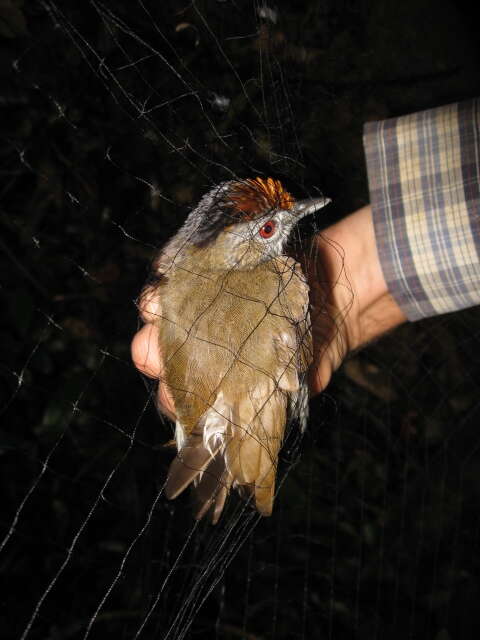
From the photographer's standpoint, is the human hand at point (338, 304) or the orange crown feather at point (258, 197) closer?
the orange crown feather at point (258, 197)

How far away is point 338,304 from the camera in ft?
3.90

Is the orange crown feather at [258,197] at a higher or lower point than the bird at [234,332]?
higher

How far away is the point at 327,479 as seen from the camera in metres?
1.57

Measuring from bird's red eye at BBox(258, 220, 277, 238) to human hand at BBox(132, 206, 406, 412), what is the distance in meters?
0.08

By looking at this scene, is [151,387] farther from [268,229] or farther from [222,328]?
[268,229]

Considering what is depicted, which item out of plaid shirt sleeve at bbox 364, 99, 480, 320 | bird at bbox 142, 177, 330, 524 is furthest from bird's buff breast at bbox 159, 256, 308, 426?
plaid shirt sleeve at bbox 364, 99, 480, 320

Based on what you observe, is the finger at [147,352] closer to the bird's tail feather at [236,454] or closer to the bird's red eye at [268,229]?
the bird's tail feather at [236,454]

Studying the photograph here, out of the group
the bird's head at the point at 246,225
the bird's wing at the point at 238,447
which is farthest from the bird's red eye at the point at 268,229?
the bird's wing at the point at 238,447

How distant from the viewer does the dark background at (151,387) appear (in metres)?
0.80

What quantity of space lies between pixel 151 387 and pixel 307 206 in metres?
0.42

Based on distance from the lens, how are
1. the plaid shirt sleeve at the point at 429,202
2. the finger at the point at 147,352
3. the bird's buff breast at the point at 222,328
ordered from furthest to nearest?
the plaid shirt sleeve at the point at 429,202 < the finger at the point at 147,352 < the bird's buff breast at the point at 222,328

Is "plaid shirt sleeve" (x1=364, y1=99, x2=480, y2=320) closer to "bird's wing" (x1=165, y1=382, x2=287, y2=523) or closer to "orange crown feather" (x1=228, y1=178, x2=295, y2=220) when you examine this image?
"orange crown feather" (x1=228, y1=178, x2=295, y2=220)

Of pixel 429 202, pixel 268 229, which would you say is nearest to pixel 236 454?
pixel 268 229

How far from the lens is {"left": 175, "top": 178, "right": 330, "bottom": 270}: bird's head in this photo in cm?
84
